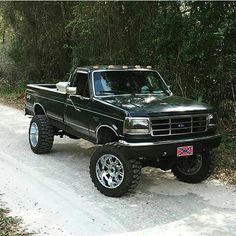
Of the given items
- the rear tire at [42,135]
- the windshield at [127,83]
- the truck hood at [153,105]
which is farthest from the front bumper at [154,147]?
the rear tire at [42,135]

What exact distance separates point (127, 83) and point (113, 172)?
6.20ft

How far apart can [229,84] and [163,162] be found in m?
4.19

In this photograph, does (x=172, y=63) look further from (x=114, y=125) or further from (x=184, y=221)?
(x=184, y=221)

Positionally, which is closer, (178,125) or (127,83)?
(178,125)

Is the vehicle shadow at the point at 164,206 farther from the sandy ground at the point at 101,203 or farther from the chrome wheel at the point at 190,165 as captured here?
the chrome wheel at the point at 190,165

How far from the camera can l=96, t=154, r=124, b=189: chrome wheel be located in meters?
6.66

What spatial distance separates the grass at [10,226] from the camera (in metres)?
5.35

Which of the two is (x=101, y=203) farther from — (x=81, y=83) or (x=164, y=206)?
(x=81, y=83)

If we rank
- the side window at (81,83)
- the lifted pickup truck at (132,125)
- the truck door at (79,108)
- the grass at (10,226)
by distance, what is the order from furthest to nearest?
the side window at (81,83), the truck door at (79,108), the lifted pickup truck at (132,125), the grass at (10,226)

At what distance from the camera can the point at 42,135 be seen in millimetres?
8891

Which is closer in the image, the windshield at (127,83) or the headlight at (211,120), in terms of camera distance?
the headlight at (211,120)

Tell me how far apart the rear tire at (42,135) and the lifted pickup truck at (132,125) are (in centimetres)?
38

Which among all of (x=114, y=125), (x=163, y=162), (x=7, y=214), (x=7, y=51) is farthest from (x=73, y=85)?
(x=7, y=51)

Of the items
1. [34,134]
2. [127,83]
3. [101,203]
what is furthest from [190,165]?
[34,134]
